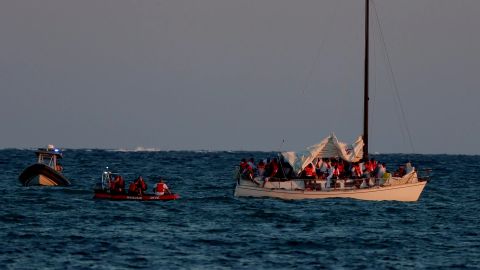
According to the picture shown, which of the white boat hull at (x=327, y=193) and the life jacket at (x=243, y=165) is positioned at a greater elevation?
the life jacket at (x=243, y=165)

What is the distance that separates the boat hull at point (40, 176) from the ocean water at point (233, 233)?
507cm

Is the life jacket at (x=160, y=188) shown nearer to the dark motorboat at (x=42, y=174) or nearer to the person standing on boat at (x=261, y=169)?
the person standing on boat at (x=261, y=169)

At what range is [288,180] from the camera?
56.6 m

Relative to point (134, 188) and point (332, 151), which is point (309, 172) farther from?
point (134, 188)

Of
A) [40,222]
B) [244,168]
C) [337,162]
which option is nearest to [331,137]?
[337,162]

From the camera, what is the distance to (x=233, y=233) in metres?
44.1

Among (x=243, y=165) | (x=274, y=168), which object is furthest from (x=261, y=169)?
(x=243, y=165)

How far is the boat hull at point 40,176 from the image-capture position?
229 ft

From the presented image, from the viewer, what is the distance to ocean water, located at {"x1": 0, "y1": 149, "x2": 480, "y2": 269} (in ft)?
119

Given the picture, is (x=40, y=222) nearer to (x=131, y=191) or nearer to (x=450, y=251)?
(x=131, y=191)

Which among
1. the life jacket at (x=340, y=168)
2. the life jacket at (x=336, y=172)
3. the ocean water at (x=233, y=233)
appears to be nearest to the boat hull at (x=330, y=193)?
the ocean water at (x=233, y=233)

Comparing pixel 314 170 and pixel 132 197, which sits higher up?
pixel 314 170

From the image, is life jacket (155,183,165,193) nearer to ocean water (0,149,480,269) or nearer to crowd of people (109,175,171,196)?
crowd of people (109,175,171,196)

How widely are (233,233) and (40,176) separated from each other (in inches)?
1142
